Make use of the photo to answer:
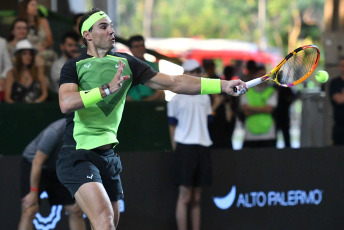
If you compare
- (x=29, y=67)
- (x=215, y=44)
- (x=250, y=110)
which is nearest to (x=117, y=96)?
(x=29, y=67)

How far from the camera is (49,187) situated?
7.83 metres

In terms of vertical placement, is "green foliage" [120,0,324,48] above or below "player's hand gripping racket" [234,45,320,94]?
above

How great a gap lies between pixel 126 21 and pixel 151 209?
57.0 m

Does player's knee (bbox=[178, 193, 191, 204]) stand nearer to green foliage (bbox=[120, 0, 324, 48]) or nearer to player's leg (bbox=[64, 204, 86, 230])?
player's leg (bbox=[64, 204, 86, 230])

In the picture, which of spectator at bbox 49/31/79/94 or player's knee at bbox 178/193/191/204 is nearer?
player's knee at bbox 178/193/191/204

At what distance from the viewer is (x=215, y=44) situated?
31984 millimetres

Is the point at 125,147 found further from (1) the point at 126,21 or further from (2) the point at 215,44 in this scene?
(1) the point at 126,21

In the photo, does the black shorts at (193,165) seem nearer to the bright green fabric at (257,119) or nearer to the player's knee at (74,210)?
the player's knee at (74,210)

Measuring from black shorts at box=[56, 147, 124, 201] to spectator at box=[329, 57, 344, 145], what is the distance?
489 cm

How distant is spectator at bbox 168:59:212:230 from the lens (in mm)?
8602

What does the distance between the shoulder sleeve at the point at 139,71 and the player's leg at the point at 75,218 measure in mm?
1949

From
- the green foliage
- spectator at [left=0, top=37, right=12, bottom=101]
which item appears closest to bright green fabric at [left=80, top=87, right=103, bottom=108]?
spectator at [left=0, top=37, right=12, bottom=101]

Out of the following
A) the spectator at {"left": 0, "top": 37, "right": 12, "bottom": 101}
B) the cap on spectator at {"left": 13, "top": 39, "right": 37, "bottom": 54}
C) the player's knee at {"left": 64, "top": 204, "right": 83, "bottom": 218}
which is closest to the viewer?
the player's knee at {"left": 64, "top": 204, "right": 83, "bottom": 218}

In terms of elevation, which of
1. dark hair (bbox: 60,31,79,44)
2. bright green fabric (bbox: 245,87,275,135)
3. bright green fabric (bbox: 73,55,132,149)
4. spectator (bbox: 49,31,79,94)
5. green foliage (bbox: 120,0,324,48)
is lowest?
bright green fabric (bbox: 245,87,275,135)
